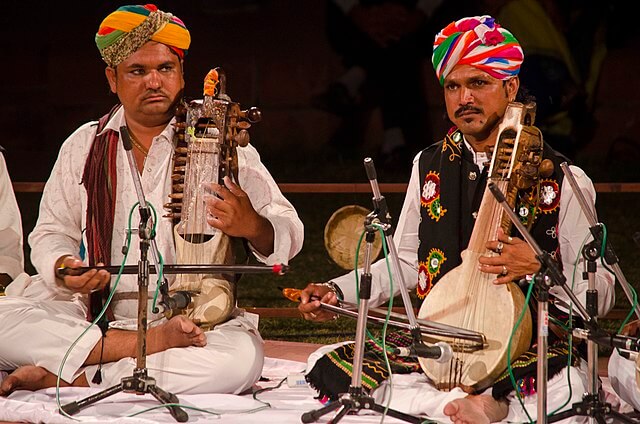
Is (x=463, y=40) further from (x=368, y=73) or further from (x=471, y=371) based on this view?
(x=368, y=73)

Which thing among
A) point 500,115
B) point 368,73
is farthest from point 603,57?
point 500,115

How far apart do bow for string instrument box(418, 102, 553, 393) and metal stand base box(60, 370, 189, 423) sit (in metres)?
1.05

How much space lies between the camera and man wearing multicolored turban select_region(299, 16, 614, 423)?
195 inches

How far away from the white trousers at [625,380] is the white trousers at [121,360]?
1.57 meters

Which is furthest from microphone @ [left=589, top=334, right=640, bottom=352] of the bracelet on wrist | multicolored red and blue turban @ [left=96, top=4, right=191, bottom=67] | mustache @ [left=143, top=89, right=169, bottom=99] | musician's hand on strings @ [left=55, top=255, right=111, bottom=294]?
multicolored red and blue turban @ [left=96, top=4, right=191, bottom=67]

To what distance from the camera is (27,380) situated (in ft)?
18.2

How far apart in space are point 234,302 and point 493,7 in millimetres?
8660

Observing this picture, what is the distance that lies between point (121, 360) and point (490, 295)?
1.72m

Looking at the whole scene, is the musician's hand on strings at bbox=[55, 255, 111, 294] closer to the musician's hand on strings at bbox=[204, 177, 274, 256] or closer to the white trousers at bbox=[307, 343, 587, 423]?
the musician's hand on strings at bbox=[204, 177, 274, 256]

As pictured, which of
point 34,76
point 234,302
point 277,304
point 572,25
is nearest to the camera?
point 234,302

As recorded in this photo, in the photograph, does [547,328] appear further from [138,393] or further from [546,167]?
[138,393]

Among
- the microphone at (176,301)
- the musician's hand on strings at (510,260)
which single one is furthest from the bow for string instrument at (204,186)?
the musician's hand on strings at (510,260)

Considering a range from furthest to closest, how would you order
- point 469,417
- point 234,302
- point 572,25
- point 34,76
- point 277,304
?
point 34,76, point 572,25, point 277,304, point 234,302, point 469,417

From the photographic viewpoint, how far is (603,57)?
45.2 ft
